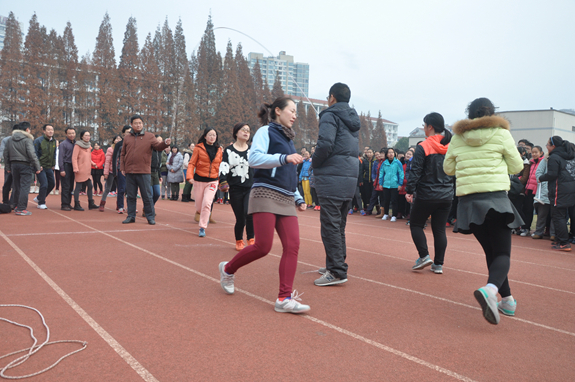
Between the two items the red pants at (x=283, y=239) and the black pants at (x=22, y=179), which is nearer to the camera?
the red pants at (x=283, y=239)

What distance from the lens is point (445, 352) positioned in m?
3.40

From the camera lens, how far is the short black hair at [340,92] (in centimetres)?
535

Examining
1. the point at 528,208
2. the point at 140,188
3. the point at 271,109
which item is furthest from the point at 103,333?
the point at 528,208

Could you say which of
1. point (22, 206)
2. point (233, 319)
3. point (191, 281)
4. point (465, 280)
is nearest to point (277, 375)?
point (233, 319)

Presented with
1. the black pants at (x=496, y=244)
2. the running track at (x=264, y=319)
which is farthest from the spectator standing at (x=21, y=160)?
the black pants at (x=496, y=244)

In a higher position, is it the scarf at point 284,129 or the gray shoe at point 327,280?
the scarf at point 284,129

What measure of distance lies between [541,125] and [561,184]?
41.9 m

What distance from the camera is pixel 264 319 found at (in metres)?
4.00

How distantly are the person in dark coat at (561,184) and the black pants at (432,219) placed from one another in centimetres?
444

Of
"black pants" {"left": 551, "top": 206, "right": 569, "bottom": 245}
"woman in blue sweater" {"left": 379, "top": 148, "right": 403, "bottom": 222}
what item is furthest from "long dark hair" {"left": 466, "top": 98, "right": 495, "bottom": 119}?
"woman in blue sweater" {"left": 379, "top": 148, "right": 403, "bottom": 222}

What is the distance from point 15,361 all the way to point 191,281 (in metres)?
2.39

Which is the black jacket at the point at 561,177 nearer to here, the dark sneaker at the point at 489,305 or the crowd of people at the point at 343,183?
the crowd of people at the point at 343,183

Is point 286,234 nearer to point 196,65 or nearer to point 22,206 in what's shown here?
point 22,206

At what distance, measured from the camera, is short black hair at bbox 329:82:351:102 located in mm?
5348
